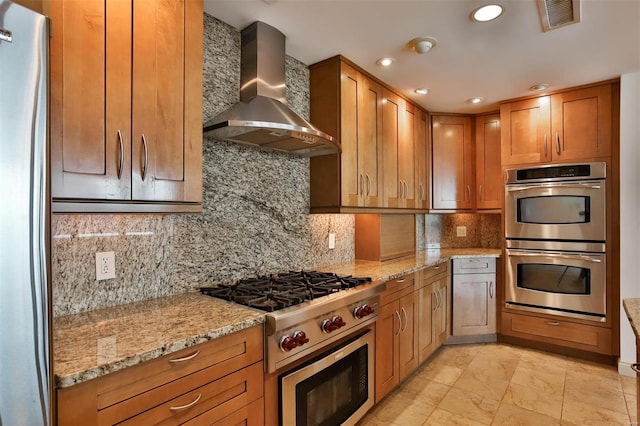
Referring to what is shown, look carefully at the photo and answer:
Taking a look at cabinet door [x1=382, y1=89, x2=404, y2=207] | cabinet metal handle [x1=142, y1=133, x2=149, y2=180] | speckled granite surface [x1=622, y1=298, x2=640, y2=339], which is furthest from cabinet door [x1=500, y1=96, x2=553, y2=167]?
cabinet metal handle [x1=142, y1=133, x2=149, y2=180]

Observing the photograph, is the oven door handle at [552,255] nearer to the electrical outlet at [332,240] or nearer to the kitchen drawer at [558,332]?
the kitchen drawer at [558,332]

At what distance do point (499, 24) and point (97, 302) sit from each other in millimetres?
2618

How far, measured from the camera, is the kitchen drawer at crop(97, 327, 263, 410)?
104 centimetres

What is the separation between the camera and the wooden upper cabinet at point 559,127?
307 centimetres

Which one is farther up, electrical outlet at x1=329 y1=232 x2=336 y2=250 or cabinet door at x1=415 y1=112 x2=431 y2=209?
→ cabinet door at x1=415 y1=112 x2=431 y2=209

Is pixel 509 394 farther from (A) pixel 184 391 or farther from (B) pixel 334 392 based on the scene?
(A) pixel 184 391

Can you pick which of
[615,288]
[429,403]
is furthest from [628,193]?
[429,403]

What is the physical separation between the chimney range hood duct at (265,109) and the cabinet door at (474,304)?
2.19m

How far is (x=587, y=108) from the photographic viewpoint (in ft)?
10.3

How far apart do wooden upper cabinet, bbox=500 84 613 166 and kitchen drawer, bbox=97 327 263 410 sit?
3.23m

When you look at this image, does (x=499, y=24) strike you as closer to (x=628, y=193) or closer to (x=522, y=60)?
(x=522, y=60)

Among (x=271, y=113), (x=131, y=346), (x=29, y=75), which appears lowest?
(x=131, y=346)

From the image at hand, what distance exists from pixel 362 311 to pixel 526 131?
2.67 metres

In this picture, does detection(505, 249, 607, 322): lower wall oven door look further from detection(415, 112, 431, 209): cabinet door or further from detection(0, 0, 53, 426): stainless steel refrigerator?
detection(0, 0, 53, 426): stainless steel refrigerator
